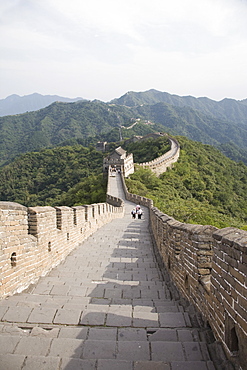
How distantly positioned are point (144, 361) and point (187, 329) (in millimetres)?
785

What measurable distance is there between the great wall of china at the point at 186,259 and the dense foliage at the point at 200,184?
21296 mm

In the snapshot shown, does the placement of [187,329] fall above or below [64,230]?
below

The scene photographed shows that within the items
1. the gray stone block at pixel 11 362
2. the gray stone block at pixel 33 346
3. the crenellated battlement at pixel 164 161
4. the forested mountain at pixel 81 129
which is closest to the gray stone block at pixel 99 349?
the gray stone block at pixel 33 346

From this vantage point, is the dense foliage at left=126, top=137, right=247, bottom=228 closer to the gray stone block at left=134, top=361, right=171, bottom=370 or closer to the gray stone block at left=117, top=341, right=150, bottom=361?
the gray stone block at left=117, top=341, right=150, bottom=361

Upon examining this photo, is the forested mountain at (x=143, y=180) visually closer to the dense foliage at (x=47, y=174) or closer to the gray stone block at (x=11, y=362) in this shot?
the dense foliage at (x=47, y=174)

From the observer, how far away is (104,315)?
3.60m

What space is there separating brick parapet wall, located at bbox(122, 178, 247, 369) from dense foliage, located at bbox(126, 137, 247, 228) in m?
23.0

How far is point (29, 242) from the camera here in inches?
206

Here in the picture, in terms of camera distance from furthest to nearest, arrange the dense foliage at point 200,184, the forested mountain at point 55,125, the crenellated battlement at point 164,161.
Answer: the forested mountain at point 55,125 < the crenellated battlement at point 164,161 < the dense foliage at point 200,184

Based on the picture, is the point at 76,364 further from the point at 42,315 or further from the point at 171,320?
the point at 171,320

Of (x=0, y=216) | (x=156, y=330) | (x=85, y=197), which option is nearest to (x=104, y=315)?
(x=156, y=330)

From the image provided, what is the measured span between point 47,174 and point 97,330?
65.4 meters

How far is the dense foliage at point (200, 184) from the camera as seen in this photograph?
33.6 m

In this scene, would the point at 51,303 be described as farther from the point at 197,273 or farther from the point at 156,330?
the point at 197,273
